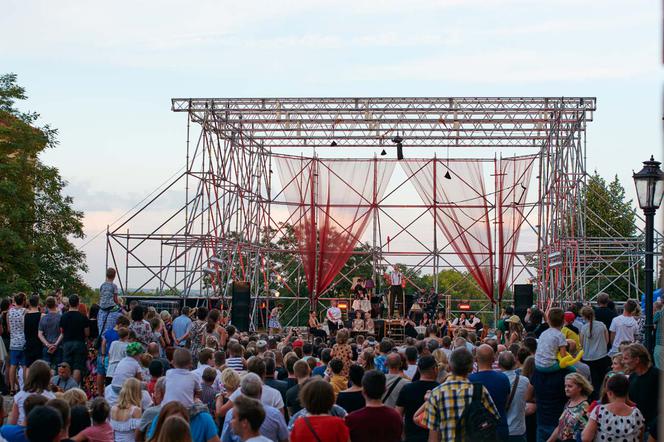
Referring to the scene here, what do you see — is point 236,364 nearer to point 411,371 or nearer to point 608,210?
point 411,371

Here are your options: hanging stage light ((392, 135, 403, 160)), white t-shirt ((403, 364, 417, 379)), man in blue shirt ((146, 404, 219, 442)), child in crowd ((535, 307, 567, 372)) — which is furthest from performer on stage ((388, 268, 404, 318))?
man in blue shirt ((146, 404, 219, 442))

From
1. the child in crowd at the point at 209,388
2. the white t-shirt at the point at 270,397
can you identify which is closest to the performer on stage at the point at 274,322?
the child in crowd at the point at 209,388

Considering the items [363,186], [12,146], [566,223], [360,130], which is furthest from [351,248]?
[12,146]

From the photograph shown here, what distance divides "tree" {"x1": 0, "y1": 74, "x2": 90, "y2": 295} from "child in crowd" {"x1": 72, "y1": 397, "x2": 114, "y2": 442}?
2358 cm

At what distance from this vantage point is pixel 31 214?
32.3 metres

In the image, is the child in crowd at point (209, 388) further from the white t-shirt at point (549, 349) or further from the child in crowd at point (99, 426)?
the white t-shirt at point (549, 349)

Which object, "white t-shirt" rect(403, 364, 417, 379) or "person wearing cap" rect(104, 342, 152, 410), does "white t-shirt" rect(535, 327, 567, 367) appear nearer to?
"white t-shirt" rect(403, 364, 417, 379)

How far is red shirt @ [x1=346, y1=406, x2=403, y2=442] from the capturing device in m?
6.48

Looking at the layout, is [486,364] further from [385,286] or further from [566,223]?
[385,286]

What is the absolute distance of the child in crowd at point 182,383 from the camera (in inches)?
323

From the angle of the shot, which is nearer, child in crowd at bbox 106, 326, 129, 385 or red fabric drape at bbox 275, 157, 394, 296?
child in crowd at bbox 106, 326, 129, 385

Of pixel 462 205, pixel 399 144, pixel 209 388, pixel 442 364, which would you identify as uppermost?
Answer: pixel 399 144

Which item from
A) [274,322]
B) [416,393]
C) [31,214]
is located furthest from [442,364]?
[31,214]

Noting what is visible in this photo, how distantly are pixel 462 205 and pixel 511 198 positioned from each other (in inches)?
61.4
